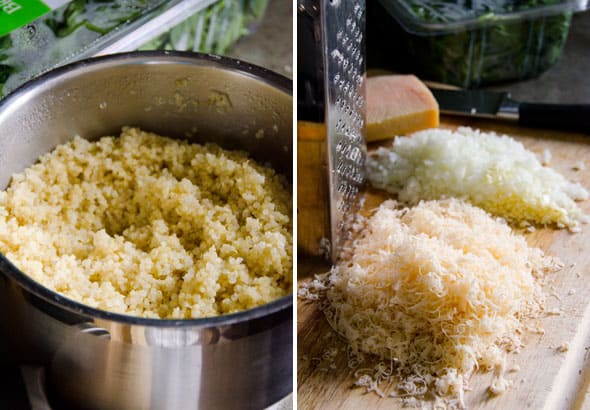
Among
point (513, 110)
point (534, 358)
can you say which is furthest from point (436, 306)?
point (513, 110)

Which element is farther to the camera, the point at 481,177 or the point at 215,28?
the point at 215,28

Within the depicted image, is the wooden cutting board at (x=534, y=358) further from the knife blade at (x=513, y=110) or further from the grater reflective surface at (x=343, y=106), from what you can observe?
the knife blade at (x=513, y=110)

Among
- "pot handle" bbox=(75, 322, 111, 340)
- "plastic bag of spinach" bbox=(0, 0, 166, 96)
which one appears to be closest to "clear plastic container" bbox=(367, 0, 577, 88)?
"plastic bag of spinach" bbox=(0, 0, 166, 96)

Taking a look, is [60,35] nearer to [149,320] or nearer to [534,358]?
[149,320]

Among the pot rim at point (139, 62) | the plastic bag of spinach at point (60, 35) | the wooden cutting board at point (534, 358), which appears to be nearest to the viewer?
the pot rim at point (139, 62)

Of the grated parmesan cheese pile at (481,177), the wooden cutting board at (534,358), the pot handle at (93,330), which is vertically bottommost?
the wooden cutting board at (534,358)

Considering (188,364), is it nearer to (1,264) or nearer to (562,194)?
(1,264)

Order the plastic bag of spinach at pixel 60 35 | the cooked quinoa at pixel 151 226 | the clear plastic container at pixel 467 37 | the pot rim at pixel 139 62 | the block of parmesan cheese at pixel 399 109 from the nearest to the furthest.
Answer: the pot rim at pixel 139 62 → the cooked quinoa at pixel 151 226 → the plastic bag of spinach at pixel 60 35 → the block of parmesan cheese at pixel 399 109 → the clear plastic container at pixel 467 37

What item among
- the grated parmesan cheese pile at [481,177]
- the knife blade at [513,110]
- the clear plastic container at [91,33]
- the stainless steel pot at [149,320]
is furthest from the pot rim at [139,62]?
the knife blade at [513,110]
